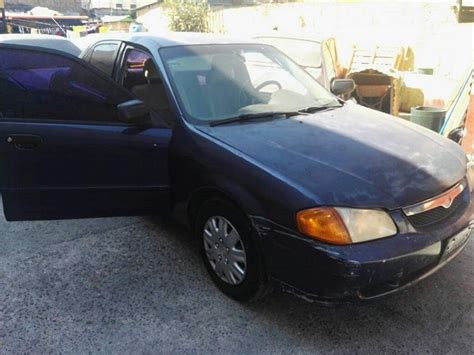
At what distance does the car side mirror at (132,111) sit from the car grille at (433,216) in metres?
1.77

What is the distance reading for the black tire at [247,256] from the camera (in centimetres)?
241

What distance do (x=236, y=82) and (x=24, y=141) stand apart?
1553mm

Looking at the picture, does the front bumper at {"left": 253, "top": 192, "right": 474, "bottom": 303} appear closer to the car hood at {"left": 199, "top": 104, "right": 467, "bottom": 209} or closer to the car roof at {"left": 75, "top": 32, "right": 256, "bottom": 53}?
the car hood at {"left": 199, "top": 104, "right": 467, "bottom": 209}

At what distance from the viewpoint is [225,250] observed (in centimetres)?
263

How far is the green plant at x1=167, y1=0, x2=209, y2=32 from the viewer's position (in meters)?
20.5

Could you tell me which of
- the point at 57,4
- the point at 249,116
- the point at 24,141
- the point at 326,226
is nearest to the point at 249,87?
the point at 249,116

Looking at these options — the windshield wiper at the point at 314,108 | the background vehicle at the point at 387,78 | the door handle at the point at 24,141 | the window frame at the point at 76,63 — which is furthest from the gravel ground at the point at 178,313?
the background vehicle at the point at 387,78

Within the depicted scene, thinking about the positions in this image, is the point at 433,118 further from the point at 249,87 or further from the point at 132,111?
the point at 132,111

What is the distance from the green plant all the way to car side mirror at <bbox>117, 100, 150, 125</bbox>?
60.7 feet

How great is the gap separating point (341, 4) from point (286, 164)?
14093mm

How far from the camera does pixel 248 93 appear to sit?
3.22m

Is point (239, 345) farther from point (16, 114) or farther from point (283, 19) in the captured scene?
point (283, 19)

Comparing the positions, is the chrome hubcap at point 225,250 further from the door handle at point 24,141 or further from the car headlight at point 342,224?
the door handle at point 24,141

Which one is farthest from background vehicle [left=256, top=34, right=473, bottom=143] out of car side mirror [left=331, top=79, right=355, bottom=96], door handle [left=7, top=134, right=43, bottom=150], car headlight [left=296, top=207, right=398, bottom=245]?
door handle [left=7, top=134, right=43, bottom=150]
